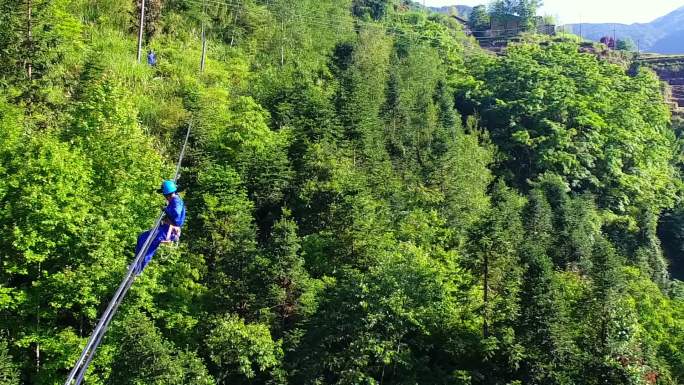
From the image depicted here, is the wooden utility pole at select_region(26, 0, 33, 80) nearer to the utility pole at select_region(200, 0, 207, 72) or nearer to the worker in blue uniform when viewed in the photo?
the utility pole at select_region(200, 0, 207, 72)

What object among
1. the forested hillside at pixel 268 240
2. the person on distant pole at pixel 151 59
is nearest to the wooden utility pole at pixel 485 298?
the forested hillside at pixel 268 240

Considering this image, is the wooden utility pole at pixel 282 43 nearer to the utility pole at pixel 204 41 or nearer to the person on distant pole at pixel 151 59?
the utility pole at pixel 204 41

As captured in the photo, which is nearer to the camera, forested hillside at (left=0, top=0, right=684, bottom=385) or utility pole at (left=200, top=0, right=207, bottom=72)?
forested hillside at (left=0, top=0, right=684, bottom=385)

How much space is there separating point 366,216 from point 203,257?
10805 millimetres

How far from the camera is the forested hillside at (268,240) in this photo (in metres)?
27.1

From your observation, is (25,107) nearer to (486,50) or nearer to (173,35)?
(173,35)

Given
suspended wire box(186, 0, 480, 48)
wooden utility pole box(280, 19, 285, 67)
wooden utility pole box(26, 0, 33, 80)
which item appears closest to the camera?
wooden utility pole box(26, 0, 33, 80)

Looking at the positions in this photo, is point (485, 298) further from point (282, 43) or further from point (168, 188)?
point (282, 43)

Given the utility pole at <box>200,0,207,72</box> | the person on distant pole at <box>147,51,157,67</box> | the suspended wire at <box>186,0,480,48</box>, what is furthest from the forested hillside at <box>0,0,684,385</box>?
the suspended wire at <box>186,0,480,48</box>

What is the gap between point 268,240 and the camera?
32.8 m

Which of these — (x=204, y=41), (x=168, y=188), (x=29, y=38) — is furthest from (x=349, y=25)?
(x=168, y=188)

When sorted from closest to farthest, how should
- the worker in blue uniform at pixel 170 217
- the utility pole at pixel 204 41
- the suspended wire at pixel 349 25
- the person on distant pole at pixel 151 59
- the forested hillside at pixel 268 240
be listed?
the worker in blue uniform at pixel 170 217
the forested hillside at pixel 268 240
the person on distant pole at pixel 151 59
the utility pole at pixel 204 41
the suspended wire at pixel 349 25

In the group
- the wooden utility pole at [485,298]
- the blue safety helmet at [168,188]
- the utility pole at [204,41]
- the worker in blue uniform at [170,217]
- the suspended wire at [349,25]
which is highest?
the suspended wire at [349,25]

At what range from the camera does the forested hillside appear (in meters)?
27.1
